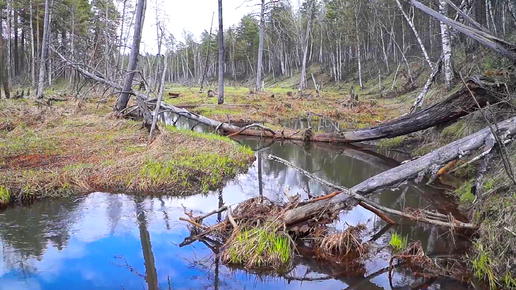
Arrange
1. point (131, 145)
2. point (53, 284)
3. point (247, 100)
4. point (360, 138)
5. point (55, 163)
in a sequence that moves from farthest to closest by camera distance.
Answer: point (247, 100) < point (360, 138) < point (131, 145) < point (55, 163) < point (53, 284)

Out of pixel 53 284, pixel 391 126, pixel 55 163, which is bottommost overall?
pixel 53 284

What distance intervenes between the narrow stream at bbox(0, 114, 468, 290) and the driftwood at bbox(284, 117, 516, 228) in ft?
2.29

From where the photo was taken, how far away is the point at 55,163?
361 inches

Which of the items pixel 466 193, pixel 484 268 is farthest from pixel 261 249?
pixel 466 193

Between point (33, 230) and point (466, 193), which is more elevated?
point (466, 193)

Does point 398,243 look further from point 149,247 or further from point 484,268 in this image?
point 149,247

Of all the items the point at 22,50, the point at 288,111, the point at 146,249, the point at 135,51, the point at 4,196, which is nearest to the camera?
the point at 146,249

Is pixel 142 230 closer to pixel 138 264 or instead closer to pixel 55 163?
pixel 138 264

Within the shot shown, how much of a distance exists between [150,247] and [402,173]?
4.28m

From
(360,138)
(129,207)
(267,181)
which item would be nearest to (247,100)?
(360,138)

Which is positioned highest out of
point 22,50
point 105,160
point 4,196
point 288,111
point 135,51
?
point 22,50

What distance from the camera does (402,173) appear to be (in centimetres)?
638

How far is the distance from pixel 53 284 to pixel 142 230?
1.87 metres

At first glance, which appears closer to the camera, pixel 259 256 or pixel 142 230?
pixel 259 256
